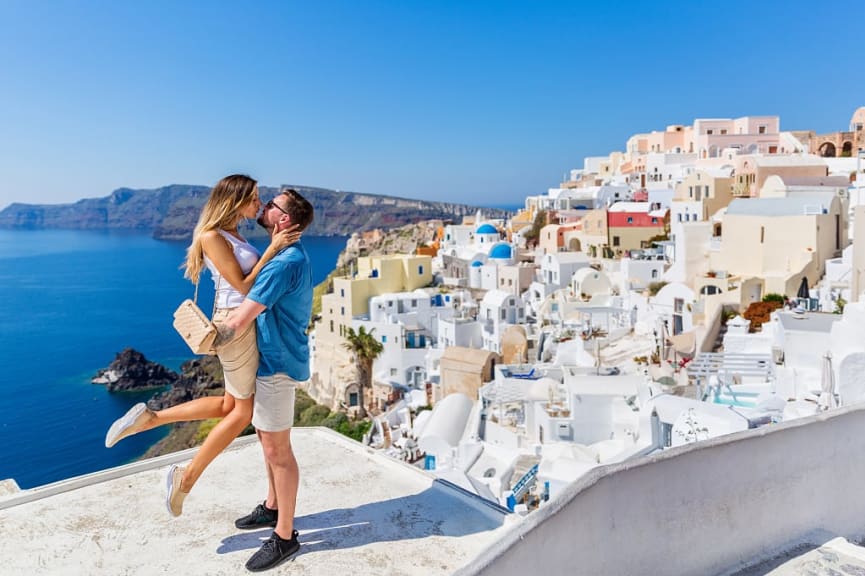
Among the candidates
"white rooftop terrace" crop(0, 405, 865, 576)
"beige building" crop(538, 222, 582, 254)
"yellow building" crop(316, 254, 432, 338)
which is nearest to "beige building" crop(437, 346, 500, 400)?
"yellow building" crop(316, 254, 432, 338)

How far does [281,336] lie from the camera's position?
2.89 m

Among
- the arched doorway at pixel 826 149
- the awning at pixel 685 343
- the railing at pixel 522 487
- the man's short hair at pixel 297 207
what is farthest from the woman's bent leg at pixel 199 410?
the arched doorway at pixel 826 149

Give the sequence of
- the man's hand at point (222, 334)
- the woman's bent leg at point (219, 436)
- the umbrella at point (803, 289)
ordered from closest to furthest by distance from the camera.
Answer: the man's hand at point (222, 334) < the woman's bent leg at point (219, 436) < the umbrella at point (803, 289)

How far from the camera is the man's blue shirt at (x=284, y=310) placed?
2.75 meters

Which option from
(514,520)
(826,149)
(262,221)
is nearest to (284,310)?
(262,221)

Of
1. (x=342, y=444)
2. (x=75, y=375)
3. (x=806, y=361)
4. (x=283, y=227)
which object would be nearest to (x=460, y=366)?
(x=806, y=361)

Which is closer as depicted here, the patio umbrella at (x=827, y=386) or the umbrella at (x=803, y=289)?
the patio umbrella at (x=827, y=386)

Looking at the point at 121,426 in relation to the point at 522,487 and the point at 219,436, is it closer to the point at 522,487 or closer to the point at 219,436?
the point at 219,436

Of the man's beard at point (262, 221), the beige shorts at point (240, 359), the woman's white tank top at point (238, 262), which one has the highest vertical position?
the man's beard at point (262, 221)

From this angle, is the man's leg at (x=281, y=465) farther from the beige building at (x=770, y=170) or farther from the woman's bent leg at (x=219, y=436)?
the beige building at (x=770, y=170)

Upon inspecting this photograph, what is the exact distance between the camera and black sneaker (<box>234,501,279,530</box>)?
3.02 meters

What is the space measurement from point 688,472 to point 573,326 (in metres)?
20.9

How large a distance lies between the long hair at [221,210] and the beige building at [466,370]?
728 inches

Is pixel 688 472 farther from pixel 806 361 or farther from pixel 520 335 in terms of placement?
pixel 520 335
